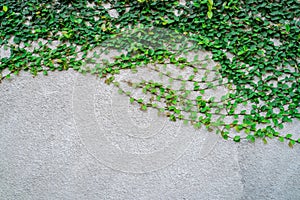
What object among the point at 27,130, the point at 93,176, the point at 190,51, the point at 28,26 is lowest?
the point at 93,176

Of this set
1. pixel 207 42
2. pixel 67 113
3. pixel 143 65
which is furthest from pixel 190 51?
pixel 67 113

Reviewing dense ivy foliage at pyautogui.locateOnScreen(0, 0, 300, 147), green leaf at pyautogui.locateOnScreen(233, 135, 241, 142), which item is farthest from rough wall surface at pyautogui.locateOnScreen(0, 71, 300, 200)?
dense ivy foliage at pyautogui.locateOnScreen(0, 0, 300, 147)

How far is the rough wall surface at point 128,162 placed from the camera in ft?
7.93

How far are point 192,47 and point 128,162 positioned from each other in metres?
1.15

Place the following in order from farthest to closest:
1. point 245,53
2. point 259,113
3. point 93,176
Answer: point 245,53 < point 259,113 < point 93,176

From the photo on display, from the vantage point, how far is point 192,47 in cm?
299

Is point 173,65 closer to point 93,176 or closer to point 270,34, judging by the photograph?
point 270,34

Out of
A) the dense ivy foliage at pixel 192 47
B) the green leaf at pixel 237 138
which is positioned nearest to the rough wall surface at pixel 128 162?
the green leaf at pixel 237 138

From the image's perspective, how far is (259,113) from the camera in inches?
105

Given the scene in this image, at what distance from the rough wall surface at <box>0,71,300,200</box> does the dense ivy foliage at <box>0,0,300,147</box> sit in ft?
0.51

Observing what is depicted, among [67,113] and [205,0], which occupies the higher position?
[205,0]

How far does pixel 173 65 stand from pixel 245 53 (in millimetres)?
617

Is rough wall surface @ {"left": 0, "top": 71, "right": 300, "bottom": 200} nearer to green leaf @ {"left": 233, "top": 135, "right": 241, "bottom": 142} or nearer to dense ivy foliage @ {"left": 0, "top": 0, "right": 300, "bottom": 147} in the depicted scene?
green leaf @ {"left": 233, "top": 135, "right": 241, "bottom": 142}

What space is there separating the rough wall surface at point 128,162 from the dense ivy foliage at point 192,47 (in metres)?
→ 0.15
